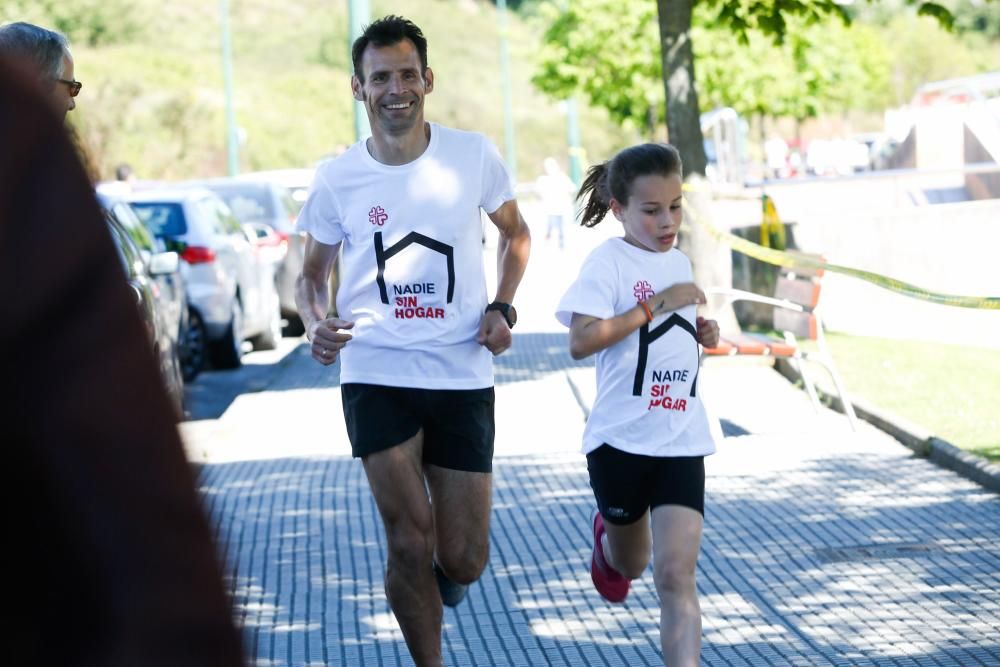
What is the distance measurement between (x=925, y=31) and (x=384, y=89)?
86.0 m

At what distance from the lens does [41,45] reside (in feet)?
15.0

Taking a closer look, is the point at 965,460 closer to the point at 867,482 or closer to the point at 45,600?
the point at 867,482

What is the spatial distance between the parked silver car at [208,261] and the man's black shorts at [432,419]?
1016 cm

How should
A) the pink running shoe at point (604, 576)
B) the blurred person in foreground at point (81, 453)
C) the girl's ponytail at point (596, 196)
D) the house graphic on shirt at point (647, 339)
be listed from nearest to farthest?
the blurred person in foreground at point (81, 453) → the house graphic on shirt at point (647, 339) → the girl's ponytail at point (596, 196) → the pink running shoe at point (604, 576)

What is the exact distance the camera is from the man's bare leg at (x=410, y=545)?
197 inches

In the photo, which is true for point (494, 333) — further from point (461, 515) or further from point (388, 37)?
point (388, 37)

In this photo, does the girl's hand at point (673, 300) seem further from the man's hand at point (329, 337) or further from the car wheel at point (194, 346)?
the car wheel at point (194, 346)

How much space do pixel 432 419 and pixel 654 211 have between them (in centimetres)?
91

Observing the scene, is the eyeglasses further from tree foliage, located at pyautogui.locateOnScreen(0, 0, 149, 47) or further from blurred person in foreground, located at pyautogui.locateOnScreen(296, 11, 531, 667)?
tree foliage, located at pyautogui.locateOnScreen(0, 0, 149, 47)

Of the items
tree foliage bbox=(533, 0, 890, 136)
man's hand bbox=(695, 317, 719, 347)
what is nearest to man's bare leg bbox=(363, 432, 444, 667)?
man's hand bbox=(695, 317, 719, 347)

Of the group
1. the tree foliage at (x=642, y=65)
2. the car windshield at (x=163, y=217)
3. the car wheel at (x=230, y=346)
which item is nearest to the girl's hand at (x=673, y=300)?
the car windshield at (x=163, y=217)

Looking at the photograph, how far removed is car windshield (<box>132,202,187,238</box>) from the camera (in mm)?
15195

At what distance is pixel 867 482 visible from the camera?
8.76 metres

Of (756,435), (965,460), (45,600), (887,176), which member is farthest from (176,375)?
(887,176)
